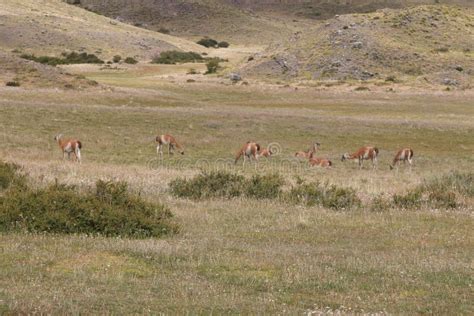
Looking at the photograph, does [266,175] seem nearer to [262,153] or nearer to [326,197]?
[326,197]

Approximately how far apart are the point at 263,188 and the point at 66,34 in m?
99.0

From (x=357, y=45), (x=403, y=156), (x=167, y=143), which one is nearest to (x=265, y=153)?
(x=167, y=143)

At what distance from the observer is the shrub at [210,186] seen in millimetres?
21469

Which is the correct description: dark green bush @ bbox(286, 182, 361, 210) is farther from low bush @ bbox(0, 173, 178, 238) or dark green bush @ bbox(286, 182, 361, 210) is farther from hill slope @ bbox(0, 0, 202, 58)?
hill slope @ bbox(0, 0, 202, 58)

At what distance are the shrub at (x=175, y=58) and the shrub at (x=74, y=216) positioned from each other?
91549 millimetres

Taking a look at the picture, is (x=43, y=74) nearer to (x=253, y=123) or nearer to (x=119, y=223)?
(x=253, y=123)

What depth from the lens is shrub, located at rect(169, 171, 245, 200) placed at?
2147 cm

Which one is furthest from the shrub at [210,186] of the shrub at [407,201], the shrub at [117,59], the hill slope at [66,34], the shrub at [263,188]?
the hill slope at [66,34]

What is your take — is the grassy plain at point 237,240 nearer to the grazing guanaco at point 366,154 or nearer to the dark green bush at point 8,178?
the grazing guanaco at point 366,154

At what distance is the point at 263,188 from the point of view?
71.7 ft

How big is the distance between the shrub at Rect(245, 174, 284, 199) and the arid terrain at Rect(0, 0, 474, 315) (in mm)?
59

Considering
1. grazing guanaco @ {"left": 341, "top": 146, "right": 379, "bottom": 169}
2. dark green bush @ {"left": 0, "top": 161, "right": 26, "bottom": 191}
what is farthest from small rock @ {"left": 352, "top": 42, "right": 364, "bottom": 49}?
dark green bush @ {"left": 0, "top": 161, "right": 26, "bottom": 191}

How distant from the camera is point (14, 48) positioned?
103688 mm

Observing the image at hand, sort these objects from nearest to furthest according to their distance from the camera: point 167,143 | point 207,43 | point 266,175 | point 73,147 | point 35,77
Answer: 1. point 266,175
2. point 73,147
3. point 167,143
4. point 35,77
5. point 207,43
